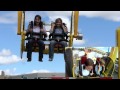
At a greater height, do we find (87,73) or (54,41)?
(54,41)

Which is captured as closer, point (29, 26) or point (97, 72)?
point (97, 72)

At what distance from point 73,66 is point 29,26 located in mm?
1463

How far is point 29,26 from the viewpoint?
664 cm

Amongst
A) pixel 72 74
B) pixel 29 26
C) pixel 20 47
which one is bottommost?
pixel 72 74

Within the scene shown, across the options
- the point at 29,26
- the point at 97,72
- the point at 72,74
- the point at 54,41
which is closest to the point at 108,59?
the point at 97,72
